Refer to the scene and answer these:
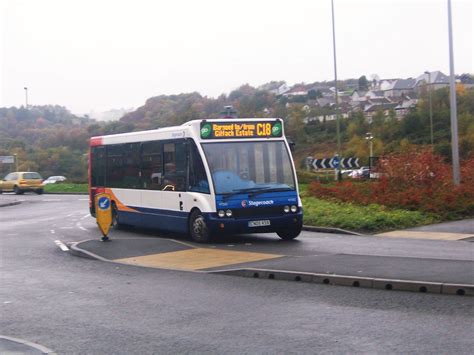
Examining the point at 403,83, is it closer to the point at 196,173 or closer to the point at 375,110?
the point at 375,110

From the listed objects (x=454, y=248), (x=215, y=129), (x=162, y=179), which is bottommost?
(x=454, y=248)

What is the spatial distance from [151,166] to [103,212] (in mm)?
2313

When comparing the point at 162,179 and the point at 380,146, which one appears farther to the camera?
the point at 380,146

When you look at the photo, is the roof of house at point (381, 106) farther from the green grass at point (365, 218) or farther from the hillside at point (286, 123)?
the green grass at point (365, 218)

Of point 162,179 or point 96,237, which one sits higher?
point 162,179

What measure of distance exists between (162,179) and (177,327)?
10.5m

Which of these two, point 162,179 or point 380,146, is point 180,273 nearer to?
point 162,179

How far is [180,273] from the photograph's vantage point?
503 inches

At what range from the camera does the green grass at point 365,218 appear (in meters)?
19.3

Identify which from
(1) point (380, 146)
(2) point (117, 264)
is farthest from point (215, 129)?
(1) point (380, 146)

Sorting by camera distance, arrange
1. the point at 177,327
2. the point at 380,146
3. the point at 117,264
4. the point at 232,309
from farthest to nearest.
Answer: the point at 380,146, the point at 117,264, the point at 232,309, the point at 177,327

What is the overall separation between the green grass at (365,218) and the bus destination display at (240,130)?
3.66 m

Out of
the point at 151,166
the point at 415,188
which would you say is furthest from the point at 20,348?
the point at 415,188

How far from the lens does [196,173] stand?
55.8 ft
